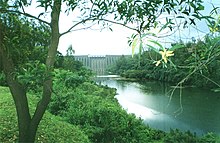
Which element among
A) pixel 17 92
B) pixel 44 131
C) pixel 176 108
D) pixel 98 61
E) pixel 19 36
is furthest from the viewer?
pixel 98 61

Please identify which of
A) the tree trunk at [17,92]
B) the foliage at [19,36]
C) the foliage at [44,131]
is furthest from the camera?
the foliage at [44,131]

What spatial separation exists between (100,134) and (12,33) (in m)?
2.42

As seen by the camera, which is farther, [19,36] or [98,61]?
[98,61]

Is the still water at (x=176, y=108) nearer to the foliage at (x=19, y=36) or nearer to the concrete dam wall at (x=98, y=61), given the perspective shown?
the concrete dam wall at (x=98, y=61)

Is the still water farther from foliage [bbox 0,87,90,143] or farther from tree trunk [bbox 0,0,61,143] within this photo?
tree trunk [bbox 0,0,61,143]

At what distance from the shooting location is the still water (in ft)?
27.2

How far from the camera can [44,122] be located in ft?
13.0

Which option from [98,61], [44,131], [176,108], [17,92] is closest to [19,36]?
[17,92]

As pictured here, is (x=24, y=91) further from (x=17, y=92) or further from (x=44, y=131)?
(x=44, y=131)

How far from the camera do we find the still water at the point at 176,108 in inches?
327

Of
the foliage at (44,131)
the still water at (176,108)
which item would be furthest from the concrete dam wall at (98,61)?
the foliage at (44,131)

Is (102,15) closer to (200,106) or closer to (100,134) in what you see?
(100,134)

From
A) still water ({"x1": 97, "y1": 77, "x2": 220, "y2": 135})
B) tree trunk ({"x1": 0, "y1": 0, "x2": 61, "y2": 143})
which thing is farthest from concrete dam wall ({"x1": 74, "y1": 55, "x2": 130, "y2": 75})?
tree trunk ({"x1": 0, "y1": 0, "x2": 61, "y2": 143})

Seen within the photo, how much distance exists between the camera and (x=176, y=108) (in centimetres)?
964
